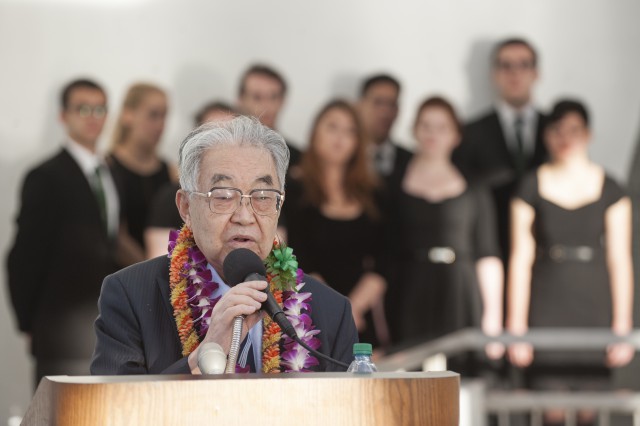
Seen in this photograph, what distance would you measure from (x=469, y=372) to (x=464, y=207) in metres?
0.94

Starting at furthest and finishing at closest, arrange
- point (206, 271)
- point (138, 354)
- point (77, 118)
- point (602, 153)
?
point (602, 153) → point (77, 118) → point (206, 271) → point (138, 354)

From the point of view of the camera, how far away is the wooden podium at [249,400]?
6.73 feet

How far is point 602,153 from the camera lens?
8008 mm

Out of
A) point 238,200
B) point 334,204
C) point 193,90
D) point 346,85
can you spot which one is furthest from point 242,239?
point 346,85

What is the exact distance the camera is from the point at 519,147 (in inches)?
311

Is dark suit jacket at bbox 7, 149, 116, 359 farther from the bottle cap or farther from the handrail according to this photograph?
the bottle cap

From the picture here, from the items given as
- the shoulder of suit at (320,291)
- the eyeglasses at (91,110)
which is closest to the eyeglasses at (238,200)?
the shoulder of suit at (320,291)

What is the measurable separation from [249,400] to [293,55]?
237 inches

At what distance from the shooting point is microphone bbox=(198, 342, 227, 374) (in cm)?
229

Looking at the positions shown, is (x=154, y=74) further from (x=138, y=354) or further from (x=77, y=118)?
(x=138, y=354)

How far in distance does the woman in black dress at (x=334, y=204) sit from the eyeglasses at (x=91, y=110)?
46.6 inches

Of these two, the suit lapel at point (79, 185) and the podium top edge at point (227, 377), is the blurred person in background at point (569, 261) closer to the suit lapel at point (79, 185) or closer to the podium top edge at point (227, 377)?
the suit lapel at point (79, 185)

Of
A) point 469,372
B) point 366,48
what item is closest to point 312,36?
point 366,48

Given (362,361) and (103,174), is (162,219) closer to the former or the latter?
(103,174)
